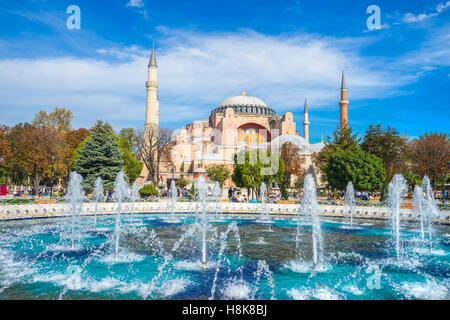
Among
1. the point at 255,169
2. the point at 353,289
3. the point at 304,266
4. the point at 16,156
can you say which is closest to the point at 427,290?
the point at 353,289

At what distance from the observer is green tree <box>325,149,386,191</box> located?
21.0 m

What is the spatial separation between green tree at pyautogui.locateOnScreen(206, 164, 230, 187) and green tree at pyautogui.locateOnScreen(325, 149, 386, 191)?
543 inches

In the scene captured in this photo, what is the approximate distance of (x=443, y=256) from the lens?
805 centimetres

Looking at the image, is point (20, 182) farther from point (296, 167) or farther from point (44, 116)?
point (296, 167)

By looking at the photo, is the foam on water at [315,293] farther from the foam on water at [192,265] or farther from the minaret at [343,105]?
the minaret at [343,105]

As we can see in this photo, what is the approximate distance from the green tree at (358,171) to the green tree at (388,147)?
2.64 meters

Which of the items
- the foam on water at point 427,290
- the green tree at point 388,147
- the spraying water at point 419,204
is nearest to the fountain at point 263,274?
the foam on water at point 427,290

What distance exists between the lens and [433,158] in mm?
24953

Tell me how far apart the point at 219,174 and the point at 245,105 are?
20273 millimetres

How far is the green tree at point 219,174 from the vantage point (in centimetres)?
3409

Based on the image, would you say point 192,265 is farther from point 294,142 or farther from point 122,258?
point 294,142

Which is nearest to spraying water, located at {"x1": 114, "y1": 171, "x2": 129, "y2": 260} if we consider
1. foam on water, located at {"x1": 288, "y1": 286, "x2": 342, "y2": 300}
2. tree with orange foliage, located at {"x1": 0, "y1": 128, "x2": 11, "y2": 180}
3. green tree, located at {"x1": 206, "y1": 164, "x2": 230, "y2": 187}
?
foam on water, located at {"x1": 288, "y1": 286, "x2": 342, "y2": 300}

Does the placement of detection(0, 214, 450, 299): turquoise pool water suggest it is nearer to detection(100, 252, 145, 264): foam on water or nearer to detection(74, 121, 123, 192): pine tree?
detection(100, 252, 145, 264): foam on water

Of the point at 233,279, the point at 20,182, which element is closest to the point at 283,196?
the point at 233,279
